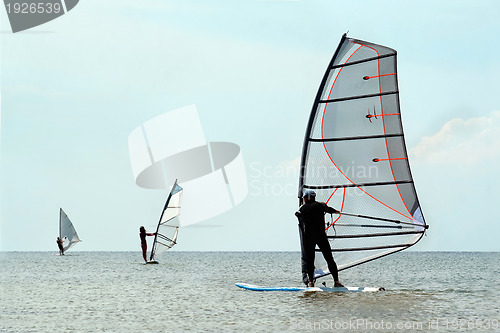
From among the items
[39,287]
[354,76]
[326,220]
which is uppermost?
[354,76]

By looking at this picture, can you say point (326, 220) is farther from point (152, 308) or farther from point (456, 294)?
point (152, 308)

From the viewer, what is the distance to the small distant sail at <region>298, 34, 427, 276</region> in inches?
471

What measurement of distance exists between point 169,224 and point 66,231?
25.7 metres

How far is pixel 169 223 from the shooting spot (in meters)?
29.9

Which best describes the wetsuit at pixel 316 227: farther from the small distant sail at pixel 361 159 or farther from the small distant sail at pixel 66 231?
the small distant sail at pixel 66 231

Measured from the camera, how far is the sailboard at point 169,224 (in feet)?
95.4

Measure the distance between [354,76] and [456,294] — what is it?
457 cm

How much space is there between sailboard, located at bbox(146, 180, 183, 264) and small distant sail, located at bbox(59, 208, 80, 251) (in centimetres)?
2324

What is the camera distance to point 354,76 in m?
12.2

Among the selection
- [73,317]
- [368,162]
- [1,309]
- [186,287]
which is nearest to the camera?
[73,317]

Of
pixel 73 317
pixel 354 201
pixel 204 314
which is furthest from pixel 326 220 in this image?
pixel 73 317

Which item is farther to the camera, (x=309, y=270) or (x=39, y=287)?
(x=39, y=287)

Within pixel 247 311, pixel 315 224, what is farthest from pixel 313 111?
pixel 247 311

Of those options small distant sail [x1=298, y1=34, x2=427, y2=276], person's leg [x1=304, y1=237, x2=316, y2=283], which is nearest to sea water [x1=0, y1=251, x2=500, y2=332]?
person's leg [x1=304, y1=237, x2=316, y2=283]
